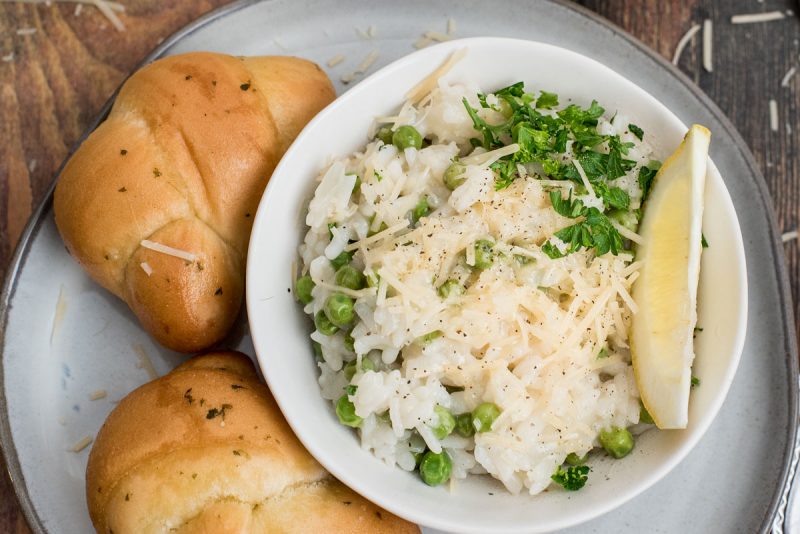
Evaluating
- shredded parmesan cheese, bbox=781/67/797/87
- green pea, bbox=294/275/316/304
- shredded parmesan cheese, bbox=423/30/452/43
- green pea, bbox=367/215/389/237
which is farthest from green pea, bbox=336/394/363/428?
shredded parmesan cheese, bbox=781/67/797/87

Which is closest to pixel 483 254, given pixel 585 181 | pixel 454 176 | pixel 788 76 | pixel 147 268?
pixel 454 176

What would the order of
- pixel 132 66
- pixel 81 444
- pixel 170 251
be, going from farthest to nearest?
pixel 132 66
pixel 81 444
pixel 170 251

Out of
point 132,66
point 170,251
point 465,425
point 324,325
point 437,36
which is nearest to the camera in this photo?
point 465,425

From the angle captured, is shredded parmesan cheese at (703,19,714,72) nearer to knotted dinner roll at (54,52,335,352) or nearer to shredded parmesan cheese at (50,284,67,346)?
knotted dinner roll at (54,52,335,352)

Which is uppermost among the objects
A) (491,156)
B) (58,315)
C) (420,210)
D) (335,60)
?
(335,60)

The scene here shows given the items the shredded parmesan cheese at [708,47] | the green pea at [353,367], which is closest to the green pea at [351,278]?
the green pea at [353,367]

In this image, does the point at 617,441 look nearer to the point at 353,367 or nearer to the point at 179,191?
the point at 353,367
